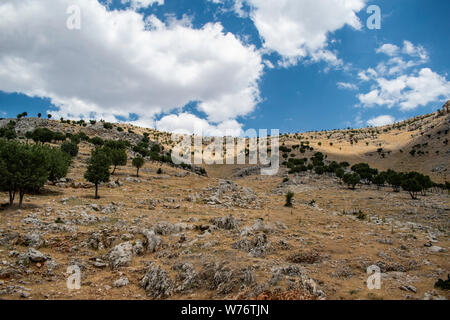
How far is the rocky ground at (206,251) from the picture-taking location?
13.2 metres

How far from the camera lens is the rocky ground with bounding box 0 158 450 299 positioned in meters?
13.2

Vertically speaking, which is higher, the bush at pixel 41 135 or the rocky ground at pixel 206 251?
the bush at pixel 41 135

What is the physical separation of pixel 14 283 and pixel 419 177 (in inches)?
2463

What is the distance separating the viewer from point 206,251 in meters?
18.2

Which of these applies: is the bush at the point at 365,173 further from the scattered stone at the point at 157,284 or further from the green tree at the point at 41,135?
the green tree at the point at 41,135

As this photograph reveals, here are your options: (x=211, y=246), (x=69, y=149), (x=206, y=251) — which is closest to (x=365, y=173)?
(x=211, y=246)

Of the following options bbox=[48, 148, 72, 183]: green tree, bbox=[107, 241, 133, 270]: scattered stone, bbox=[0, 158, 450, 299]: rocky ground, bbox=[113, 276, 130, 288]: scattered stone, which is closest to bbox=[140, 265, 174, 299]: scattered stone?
bbox=[0, 158, 450, 299]: rocky ground

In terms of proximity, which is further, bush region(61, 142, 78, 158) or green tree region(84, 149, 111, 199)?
bush region(61, 142, 78, 158)

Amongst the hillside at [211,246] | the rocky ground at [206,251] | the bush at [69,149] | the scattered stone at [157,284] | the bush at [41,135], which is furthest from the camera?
the bush at [41,135]

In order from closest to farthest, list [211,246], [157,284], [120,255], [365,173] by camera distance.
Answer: [157,284] → [120,255] → [211,246] → [365,173]

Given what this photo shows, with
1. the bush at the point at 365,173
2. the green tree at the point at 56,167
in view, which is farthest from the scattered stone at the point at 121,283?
the bush at the point at 365,173

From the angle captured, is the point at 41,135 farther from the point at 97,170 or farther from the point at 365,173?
the point at 365,173

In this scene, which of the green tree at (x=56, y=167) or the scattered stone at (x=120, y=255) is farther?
the green tree at (x=56, y=167)

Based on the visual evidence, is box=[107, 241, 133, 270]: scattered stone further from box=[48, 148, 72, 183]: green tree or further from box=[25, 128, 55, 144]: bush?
box=[25, 128, 55, 144]: bush
